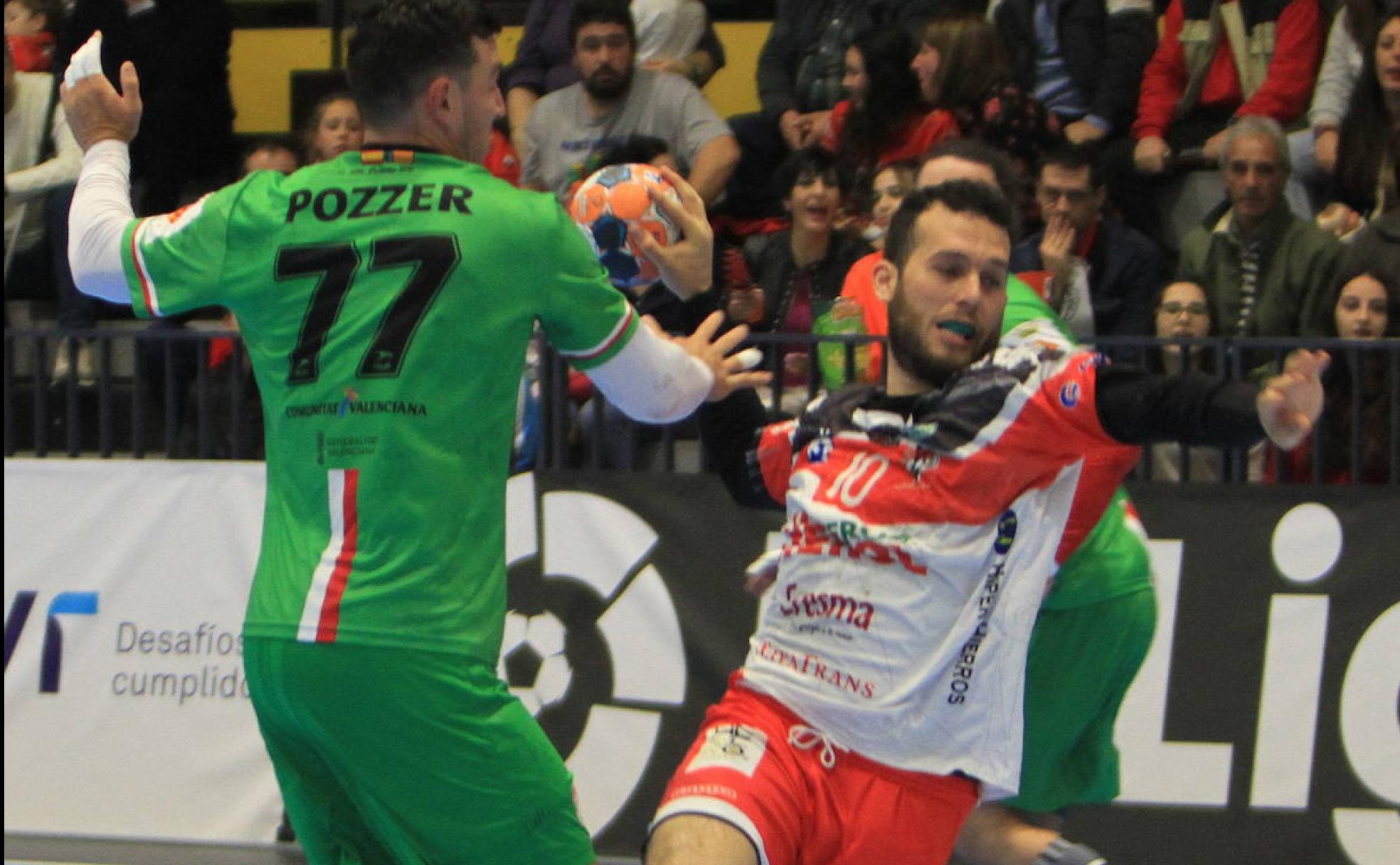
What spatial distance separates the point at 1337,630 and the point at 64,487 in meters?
4.40

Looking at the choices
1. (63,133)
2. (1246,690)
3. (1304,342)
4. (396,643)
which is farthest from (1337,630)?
(63,133)

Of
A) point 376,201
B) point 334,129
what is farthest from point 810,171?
point 376,201

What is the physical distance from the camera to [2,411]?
23.7 ft

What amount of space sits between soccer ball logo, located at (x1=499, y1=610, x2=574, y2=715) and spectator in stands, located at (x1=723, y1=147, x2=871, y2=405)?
4.52ft

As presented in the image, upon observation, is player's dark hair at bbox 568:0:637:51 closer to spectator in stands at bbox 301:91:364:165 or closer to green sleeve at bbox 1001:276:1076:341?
spectator in stands at bbox 301:91:364:165

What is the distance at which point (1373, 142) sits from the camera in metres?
7.55

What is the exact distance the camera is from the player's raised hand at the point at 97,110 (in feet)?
12.8

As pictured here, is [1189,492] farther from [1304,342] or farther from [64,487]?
[64,487]

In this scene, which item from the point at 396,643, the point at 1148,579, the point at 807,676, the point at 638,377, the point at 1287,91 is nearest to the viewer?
the point at 396,643

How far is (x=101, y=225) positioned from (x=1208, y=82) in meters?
5.88

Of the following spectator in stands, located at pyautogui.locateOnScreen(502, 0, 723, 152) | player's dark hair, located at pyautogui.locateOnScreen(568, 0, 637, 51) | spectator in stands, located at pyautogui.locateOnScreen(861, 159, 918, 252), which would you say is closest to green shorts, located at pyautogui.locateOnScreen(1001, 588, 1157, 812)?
spectator in stands, located at pyautogui.locateOnScreen(861, 159, 918, 252)

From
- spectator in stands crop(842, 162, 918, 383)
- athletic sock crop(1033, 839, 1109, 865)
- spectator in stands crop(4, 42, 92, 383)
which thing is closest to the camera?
athletic sock crop(1033, 839, 1109, 865)

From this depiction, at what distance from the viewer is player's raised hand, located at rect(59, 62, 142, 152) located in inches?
154

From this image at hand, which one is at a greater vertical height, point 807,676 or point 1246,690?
point 807,676
